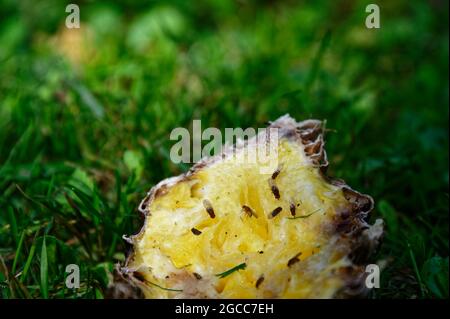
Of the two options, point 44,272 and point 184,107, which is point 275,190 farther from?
point 184,107

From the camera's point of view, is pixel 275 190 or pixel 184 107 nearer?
pixel 275 190

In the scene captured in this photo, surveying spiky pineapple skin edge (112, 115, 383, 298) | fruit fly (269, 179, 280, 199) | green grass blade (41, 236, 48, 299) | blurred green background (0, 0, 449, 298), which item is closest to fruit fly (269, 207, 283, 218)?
fruit fly (269, 179, 280, 199)

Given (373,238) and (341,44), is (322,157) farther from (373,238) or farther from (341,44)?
(341,44)

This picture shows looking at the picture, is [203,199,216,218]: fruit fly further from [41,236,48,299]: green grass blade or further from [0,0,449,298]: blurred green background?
[41,236,48,299]: green grass blade

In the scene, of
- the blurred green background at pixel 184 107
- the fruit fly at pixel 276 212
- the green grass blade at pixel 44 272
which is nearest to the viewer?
the fruit fly at pixel 276 212

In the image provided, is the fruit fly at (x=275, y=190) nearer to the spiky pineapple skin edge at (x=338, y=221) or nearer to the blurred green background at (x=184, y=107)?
the spiky pineapple skin edge at (x=338, y=221)

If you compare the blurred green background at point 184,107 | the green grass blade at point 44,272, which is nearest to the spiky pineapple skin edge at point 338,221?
the blurred green background at point 184,107

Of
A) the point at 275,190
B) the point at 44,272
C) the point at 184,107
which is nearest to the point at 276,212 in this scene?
the point at 275,190

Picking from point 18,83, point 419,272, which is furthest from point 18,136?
point 419,272
